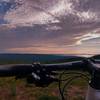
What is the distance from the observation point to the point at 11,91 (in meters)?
13.6

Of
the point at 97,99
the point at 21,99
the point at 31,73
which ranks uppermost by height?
the point at 31,73

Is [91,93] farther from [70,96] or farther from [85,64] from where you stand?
[70,96]

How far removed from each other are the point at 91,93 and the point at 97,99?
56 millimetres

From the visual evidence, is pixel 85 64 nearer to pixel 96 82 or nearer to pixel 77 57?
pixel 77 57

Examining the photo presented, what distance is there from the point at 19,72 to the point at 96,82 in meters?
0.48

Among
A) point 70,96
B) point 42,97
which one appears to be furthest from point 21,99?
point 70,96

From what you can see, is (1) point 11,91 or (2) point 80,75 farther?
(1) point 11,91

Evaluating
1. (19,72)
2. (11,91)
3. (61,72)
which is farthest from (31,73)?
(11,91)

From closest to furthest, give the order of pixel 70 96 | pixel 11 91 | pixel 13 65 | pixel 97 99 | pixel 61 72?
pixel 97 99, pixel 13 65, pixel 61 72, pixel 70 96, pixel 11 91

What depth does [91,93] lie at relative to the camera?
163 cm

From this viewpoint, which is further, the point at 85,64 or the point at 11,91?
the point at 11,91

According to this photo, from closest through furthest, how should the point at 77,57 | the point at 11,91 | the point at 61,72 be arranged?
1. the point at 61,72
2. the point at 77,57
3. the point at 11,91

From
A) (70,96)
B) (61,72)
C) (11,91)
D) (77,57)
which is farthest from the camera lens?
(11,91)

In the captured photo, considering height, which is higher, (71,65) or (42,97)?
(71,65)
